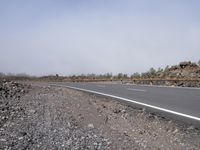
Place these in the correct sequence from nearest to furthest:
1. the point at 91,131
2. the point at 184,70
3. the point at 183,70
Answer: the point at 91,131, the point at 184,70, the point at 183,70

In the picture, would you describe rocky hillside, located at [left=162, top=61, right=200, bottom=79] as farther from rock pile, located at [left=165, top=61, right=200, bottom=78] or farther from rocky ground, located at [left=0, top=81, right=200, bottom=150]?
rocky ground, located at [left=0, top=81, right=200, bottom=150]

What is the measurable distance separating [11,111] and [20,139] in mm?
4700

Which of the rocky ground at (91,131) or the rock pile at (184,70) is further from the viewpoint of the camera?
the rock pile at (184,70)

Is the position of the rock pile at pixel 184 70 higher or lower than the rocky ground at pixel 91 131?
higher

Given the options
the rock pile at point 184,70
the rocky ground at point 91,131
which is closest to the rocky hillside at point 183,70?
the rock pile at point 184,70

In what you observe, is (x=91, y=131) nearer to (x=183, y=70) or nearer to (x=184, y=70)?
(x=184, y=70)

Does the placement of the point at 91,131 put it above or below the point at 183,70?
below

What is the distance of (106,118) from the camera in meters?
11.6

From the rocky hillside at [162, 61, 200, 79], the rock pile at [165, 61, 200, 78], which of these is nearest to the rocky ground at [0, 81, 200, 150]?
the rock pile at [165, 61, 200, 78]

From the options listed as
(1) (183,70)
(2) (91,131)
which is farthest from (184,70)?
(2) (91,131)

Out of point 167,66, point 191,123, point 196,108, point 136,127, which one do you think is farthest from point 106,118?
point 167,66

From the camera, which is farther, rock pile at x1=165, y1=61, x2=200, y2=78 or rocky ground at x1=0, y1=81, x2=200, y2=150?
rock pile at x1=165, y1=61, x2=200, y2=78

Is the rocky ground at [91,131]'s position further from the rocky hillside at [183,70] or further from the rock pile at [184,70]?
the rocky hillside at [183,70]

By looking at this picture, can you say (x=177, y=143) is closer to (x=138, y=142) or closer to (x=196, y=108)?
(x=138, y=142)
